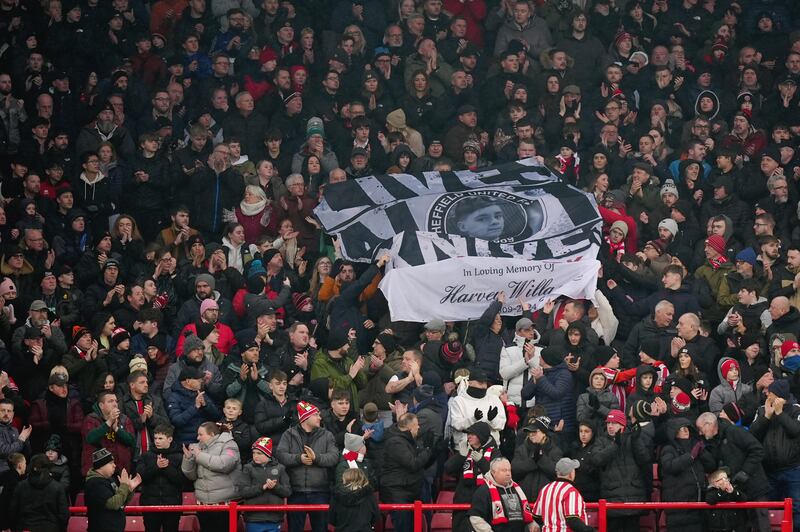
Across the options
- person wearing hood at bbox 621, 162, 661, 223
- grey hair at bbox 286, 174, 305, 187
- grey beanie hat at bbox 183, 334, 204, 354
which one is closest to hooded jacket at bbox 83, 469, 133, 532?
grey beanie hat at bbox 183, 334, 204, 354

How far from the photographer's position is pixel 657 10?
26062mm

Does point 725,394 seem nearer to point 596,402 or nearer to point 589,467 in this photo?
point 596,402

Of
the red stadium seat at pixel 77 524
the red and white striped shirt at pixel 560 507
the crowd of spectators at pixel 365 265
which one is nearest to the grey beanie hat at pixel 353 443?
the crowd of spectators at pixel 365 265

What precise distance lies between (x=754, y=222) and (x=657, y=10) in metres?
5.29

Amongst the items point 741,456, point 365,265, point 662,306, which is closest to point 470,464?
point 741,456

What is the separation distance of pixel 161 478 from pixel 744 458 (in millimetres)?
5607

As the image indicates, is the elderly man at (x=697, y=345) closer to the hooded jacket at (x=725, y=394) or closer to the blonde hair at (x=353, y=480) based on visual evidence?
the hooded jacket at (x=725, y=394)

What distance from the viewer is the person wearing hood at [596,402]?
705 inches

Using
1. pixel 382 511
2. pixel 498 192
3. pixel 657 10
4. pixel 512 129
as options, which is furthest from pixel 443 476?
pixel 657 10

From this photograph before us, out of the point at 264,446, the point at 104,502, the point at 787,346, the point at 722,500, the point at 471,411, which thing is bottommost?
the point at 722,500

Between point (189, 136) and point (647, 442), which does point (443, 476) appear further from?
point (189, 136)

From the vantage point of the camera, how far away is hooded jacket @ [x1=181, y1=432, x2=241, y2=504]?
56.2 feet

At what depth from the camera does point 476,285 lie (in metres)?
20.6

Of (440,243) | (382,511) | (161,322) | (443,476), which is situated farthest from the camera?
(440,243)
